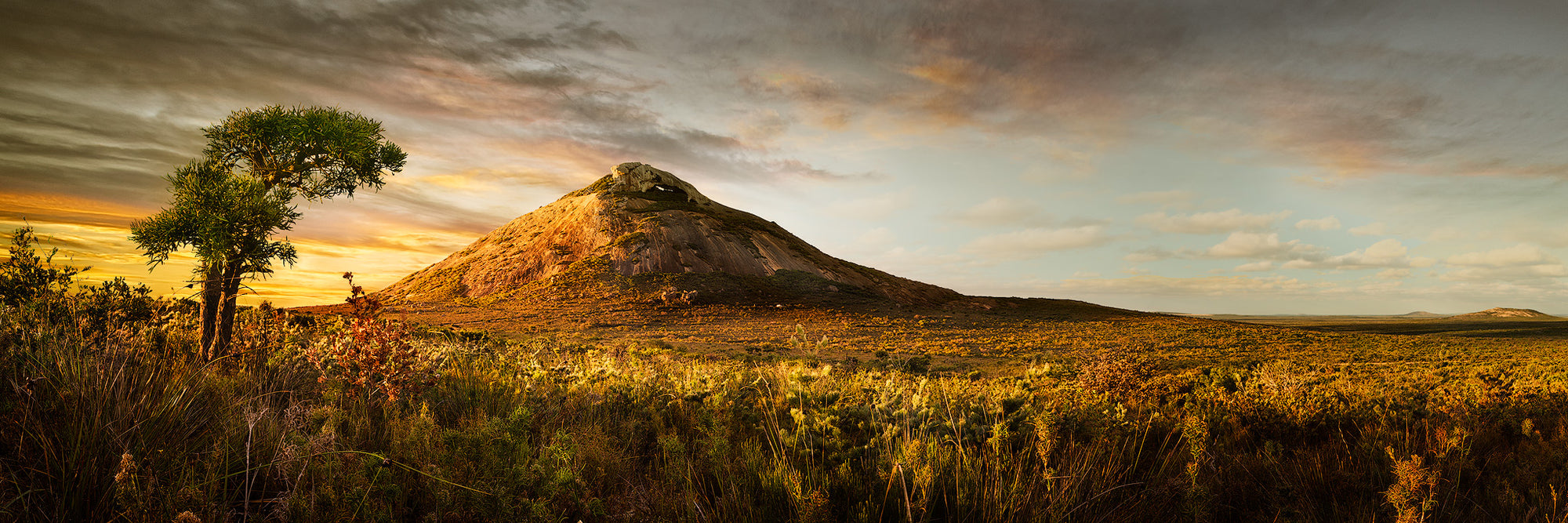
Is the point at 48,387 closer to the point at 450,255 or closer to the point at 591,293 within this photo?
the point at 591,293

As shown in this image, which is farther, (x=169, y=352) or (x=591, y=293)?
(x=591, y=293)

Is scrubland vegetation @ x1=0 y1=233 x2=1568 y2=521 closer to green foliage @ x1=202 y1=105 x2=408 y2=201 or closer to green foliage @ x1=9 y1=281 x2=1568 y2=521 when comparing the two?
green foliage @ x1=9 y1=281 x2=1568 y2=521

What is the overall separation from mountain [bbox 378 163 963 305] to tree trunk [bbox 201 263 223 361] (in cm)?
3682

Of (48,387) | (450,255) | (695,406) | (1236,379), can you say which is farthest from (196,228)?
(450,255)

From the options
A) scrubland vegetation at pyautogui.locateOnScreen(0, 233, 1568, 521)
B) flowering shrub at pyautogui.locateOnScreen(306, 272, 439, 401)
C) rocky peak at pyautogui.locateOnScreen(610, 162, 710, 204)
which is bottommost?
scrubland vegetation at pyautogui.locateOnScreen(0, 233, 1568, 521)

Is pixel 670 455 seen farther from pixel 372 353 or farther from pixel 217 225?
pixel 217 225

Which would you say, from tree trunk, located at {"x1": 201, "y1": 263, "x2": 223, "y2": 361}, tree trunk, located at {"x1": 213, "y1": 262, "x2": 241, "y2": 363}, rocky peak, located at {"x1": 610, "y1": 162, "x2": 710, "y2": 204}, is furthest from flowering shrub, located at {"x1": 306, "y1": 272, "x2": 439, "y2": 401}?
rocky peak, located at {"x1": 610, "y1": 162, "x2": 710, "y2": 204}

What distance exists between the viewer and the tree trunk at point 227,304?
7.63 metres

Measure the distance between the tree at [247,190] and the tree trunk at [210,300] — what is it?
0.01 metres

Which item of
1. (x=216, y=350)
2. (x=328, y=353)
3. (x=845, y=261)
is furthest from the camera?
(x=845, y=261)

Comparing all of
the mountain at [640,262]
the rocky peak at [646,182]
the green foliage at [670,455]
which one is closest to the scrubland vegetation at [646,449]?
the green foliage at [670,455]

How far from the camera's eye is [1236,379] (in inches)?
359

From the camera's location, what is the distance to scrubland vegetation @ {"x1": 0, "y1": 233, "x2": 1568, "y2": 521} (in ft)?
9.55

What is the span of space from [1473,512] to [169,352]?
39.5ft
